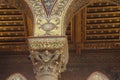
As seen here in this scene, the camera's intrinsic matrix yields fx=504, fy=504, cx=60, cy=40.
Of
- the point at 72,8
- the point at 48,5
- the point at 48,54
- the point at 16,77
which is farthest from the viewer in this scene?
the point at 16,77

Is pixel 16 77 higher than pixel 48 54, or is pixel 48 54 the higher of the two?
pixel 48 54

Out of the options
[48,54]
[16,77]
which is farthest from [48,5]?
[16,77]

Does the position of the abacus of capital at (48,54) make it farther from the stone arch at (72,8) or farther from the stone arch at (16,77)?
the stone arch at (16,77)

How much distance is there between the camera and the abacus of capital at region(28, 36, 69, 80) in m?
9.70

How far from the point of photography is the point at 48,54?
32.0 feet

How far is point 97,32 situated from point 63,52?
3747mm

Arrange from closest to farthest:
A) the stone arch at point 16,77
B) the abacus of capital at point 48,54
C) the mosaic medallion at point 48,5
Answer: the abacus of capital at point 48,54 → the mosaic medallion at point 48,5 → the stone arch at point 16,77

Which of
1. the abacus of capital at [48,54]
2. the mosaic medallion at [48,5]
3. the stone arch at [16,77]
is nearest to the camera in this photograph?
the abacus of capital at [48,54]

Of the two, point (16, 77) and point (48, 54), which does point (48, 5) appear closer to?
point (48, 54)

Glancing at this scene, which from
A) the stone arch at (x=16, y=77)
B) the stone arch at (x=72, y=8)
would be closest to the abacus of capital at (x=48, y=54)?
the stone arch at (x=72, y=8)

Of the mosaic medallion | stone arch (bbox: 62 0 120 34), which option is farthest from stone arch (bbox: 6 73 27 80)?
the mosaic medallion

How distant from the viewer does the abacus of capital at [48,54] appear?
9703 millimetres

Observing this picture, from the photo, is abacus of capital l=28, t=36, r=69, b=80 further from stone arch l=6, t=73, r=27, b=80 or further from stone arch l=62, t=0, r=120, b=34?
stone arch l=6, t=73, r=27, b=80

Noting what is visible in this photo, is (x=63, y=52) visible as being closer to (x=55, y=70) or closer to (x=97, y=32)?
(x=55, y=70)
